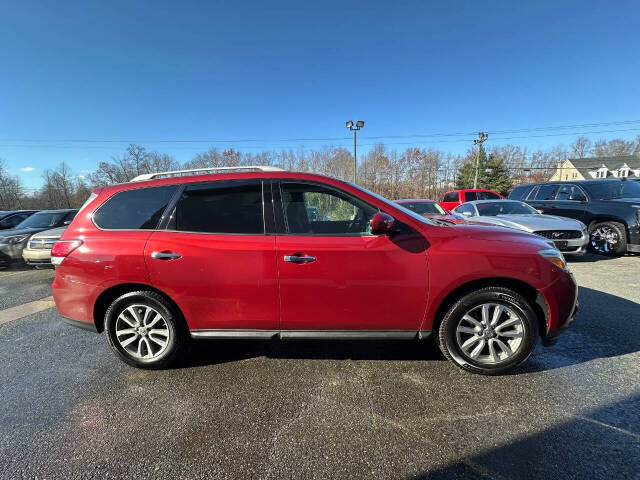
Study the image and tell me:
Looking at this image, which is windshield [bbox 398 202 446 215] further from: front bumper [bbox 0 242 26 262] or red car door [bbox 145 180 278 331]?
front bumper [bbox 0 242 26 262]

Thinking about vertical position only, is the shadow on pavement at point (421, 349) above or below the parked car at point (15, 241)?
below

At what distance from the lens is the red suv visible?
8.11ft

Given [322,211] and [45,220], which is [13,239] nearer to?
[45,220]

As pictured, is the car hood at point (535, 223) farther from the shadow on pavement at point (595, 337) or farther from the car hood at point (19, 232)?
the car hood at point (19, 232)

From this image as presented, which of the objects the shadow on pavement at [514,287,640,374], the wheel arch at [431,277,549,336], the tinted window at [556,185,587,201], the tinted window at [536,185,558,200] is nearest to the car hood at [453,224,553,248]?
the wheel arch at [431,277,549,336]

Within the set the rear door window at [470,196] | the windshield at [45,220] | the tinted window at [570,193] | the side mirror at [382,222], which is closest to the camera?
the side mirror at [382,222]

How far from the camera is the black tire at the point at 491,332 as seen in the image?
2508mm

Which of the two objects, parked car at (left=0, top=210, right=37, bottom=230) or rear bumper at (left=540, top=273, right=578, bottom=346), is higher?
parked car at (left=0, top=210, right=37, bottom=230)

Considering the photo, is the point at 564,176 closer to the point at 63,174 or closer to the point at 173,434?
the point at 173,434

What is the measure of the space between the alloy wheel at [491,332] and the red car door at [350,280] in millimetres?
474

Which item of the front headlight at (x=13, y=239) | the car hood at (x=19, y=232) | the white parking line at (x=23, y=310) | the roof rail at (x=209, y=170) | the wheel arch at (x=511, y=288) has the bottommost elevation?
the white parking line at (x=23, y=310)

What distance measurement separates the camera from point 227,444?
6.28 ft

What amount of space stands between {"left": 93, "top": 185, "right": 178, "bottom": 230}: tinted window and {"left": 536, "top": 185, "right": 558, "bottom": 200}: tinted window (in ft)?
34.4

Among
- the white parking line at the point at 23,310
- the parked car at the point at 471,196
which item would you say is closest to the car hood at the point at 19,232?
the white parking line at the point at 23,310
